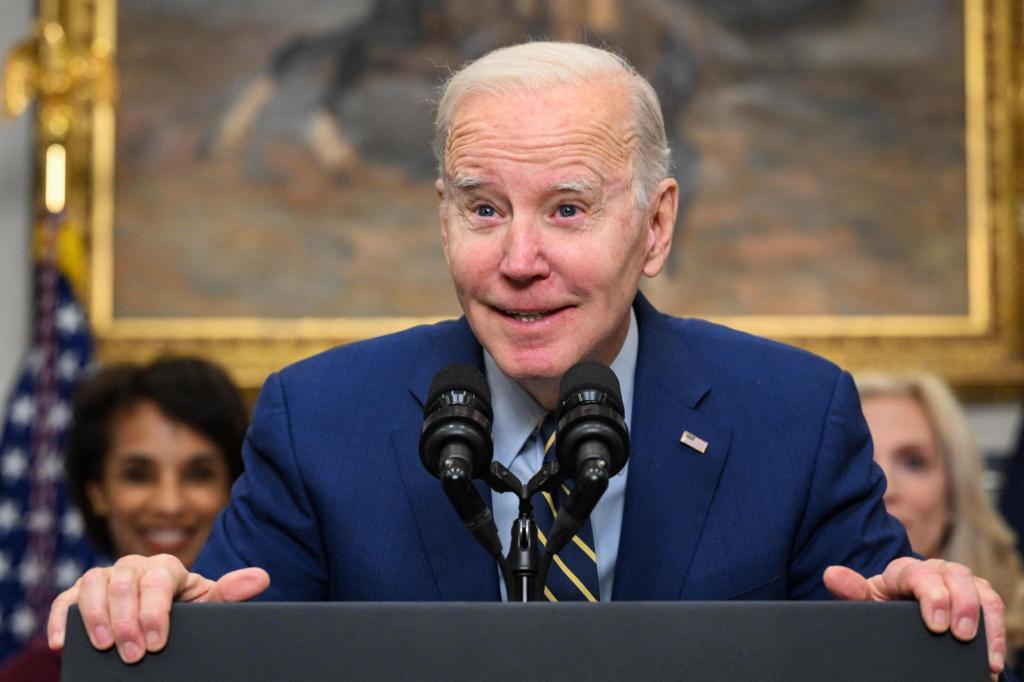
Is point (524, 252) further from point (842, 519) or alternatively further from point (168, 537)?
point (168, 537)

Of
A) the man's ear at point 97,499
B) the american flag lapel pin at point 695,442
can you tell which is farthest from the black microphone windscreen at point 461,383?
the man's ear at point 97,499

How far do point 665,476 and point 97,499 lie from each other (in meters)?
2.35

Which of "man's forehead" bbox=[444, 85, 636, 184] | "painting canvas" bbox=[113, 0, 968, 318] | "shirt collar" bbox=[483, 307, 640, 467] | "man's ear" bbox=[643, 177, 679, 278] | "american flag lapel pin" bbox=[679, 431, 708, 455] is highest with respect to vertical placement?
"painting canvas" bbox=[113, 0, 968, 318]

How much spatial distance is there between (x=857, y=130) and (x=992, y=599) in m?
4.08

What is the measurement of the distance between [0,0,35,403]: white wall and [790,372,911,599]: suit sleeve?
12.4ft

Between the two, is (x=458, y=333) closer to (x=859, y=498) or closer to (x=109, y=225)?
(x=859, y=498)

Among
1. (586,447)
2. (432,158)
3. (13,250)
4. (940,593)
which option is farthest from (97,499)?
(940,593)

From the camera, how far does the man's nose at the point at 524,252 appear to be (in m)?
2.18

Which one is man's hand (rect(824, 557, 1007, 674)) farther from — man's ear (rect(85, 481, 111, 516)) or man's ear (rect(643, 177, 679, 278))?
man's ear (rect(85, 481, 111, 516))

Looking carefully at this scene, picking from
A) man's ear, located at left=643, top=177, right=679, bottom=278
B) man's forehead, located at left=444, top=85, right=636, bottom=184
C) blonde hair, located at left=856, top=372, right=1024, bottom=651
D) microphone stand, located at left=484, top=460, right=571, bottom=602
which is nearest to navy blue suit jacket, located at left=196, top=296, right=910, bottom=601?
man's ear, located at left=643, top=177, right=679, bottom=278

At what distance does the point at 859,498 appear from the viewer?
7.58 ft

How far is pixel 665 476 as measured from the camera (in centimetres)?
235

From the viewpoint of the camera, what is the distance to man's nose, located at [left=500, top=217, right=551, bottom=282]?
2.18m

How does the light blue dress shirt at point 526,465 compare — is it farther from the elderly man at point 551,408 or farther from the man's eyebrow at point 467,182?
the man's eyebrow at point 467,182
